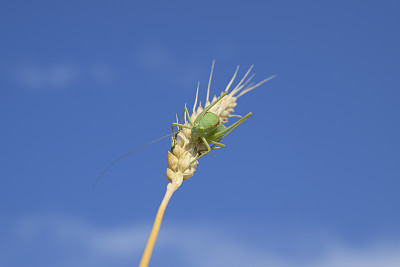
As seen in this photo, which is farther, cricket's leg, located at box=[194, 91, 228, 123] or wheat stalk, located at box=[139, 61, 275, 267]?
cricket's leg, located at box=[194, 91, 228, 123]

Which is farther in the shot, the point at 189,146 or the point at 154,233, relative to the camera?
the point at 189,146

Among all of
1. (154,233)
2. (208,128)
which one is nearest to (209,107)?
(208,128)

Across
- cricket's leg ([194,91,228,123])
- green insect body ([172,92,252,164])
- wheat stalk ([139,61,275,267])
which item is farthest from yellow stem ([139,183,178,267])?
cricket's leg ([194,91,228,123])

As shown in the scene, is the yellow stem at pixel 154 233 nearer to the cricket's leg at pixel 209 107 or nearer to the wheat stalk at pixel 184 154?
the wheat stalk at pixel 184 154

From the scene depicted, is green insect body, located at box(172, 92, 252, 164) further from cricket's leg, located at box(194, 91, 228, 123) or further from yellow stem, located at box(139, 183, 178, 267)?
yellow stem, located at box(139, 183, 178, 267)

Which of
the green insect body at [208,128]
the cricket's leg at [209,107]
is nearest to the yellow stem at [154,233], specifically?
the green insect body at [208,128]

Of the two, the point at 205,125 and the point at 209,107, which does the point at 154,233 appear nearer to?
the point at 205,125

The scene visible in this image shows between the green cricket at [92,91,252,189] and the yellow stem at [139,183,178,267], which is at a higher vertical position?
the green cricket at [92,91,252,189]
